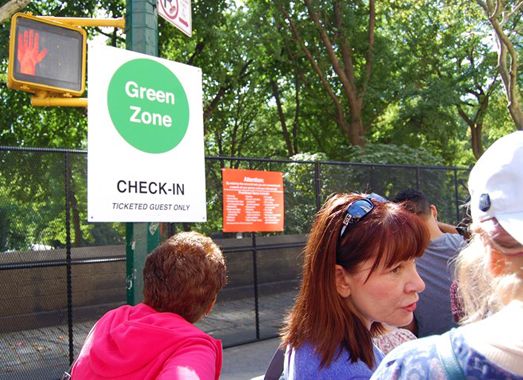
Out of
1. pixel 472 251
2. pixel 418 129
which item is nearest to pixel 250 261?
pixel 472 251

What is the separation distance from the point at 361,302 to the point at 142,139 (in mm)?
1765

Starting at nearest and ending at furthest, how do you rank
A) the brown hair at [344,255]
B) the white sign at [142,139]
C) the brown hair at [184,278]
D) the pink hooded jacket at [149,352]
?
the brown hair at [344,255], the pink hooded jacket at [149,352], the brown hair at [184,278], the white sign at [142,139]

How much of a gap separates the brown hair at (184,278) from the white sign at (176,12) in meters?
2.08

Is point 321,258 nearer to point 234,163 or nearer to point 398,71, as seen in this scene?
point 234,163

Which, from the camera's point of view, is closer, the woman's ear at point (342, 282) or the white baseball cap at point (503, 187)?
the white baseball cap at point (503, 187)

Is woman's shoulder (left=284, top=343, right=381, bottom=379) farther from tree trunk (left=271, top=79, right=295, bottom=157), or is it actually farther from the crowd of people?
tree trunk (left=271, top=79, right=295, bottom=157)

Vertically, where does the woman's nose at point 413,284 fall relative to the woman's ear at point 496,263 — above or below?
below

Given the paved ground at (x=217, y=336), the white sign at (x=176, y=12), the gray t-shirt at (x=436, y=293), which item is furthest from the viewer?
the paved ground at (x=217, y=336)

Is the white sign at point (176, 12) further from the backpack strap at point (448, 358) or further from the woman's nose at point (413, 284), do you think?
the backpack strap at point (448, 358)

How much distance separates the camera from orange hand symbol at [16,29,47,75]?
3.69 m

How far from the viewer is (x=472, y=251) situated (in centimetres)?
121

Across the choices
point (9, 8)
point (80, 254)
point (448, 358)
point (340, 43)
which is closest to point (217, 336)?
point (80, 254)

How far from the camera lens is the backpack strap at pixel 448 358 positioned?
1000mm

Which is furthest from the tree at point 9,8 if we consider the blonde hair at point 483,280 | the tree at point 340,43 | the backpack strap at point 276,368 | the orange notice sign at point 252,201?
the tree at point 340,43
